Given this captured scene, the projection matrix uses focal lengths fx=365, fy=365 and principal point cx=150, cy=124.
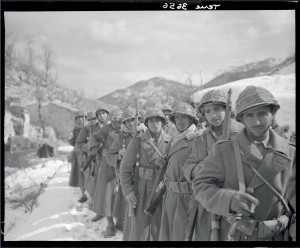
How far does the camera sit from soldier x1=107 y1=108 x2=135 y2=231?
4.39 m

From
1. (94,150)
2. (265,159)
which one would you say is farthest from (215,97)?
(94,150)

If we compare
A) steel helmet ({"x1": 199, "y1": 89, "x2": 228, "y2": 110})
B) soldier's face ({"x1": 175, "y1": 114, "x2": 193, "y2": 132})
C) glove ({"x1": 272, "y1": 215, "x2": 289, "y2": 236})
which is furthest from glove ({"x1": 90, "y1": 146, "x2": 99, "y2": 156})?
glove ({"x1": 272, "y1": 215, "x2": 289, "y2": 236})

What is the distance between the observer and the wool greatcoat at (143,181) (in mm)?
3992

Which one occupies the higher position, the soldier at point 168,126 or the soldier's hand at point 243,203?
the soldier at point 168,126

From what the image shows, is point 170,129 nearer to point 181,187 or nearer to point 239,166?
point 181,187

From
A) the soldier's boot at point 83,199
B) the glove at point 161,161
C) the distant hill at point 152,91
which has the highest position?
the distant hill at point 152,91

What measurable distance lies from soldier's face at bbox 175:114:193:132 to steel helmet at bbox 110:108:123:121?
0.93 meters

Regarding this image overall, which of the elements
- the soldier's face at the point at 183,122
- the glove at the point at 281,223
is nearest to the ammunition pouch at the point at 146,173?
the soldier's face at the point at 183,122

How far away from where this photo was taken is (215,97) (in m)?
3.51

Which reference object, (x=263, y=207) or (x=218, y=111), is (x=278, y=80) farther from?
(x=263, y=207)

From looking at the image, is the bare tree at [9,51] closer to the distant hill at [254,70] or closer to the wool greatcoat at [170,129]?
the wool greatcoat at [170,129]

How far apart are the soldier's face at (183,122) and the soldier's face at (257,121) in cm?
91

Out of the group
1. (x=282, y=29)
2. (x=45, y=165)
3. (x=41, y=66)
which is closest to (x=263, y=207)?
(x=282, y=29)

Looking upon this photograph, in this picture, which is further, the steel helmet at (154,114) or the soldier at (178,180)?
the steel helmet at (154,114)
